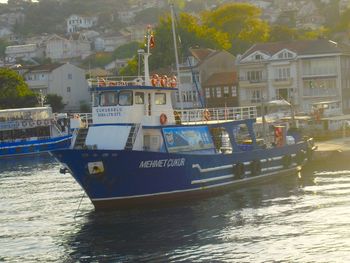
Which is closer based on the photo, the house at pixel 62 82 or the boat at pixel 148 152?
the boat at pixel 148 152

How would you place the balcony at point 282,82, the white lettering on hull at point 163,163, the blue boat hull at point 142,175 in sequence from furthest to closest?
the balcony at point 282,82
the white lettering on hull at point 163,163
the blue boat hull at point 142,175

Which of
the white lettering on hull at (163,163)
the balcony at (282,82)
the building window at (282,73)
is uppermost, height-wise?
the building window at (282,73)

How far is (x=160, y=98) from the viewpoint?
4041 centimetres

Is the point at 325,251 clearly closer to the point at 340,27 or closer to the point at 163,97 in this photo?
the point at 163,97

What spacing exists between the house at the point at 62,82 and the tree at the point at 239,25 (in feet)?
78.2

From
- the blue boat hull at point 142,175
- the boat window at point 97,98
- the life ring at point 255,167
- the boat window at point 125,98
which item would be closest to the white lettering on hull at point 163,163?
the blue boat hull at point 142,175

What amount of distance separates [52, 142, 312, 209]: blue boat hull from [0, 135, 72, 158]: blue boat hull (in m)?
48.8

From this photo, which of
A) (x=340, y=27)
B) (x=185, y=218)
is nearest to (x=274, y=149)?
(x=185, y=218)

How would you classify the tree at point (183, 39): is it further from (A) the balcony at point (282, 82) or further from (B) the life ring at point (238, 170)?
(B) the life ring at point (238, 170)

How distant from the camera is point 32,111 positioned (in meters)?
91.4

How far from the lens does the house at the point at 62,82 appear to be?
125 m

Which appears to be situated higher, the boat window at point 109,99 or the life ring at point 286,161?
the boat window at point 109,99

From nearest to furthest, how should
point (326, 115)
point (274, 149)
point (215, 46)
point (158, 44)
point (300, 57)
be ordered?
point (274, 149)
point (326, 115)
point (300, 57)
point (158, 44)
point (215, 46)

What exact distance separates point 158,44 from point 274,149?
194ft
